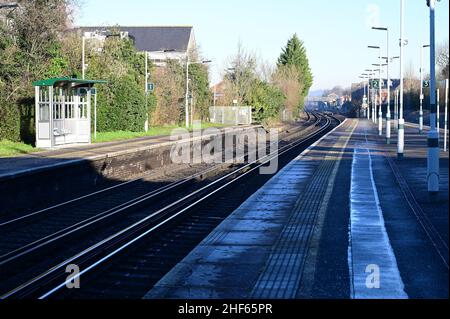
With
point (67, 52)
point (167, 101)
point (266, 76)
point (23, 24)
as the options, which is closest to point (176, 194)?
point (23, 24)

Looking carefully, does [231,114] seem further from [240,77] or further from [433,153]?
[433,153]

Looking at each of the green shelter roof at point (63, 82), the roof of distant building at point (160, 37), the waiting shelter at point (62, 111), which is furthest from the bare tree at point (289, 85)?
the green shelter roof at point (63, 82)

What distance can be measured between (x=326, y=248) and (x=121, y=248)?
3412mm

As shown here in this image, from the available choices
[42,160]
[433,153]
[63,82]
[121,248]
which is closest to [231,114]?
[63,82]

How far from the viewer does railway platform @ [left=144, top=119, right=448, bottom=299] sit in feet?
26.9

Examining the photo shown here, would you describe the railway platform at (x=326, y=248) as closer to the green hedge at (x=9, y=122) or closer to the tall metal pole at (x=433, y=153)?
the tall metal pole at (x=433, y=153)

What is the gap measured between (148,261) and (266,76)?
8012cm

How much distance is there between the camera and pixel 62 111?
102ft

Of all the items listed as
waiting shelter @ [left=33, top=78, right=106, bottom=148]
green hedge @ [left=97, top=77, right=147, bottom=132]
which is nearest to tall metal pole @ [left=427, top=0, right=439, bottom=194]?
waiting shelter @ [left=33, top=78, right=106, bottom=148]

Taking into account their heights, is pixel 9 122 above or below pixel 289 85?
below

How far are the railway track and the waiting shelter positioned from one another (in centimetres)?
1163

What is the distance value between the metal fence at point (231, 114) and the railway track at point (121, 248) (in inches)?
1940

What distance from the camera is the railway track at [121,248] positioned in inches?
362

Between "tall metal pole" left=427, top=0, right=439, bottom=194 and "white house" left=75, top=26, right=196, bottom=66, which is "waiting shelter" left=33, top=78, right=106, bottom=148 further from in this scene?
"white house" left=75, top=26, right=196, bottom=66
